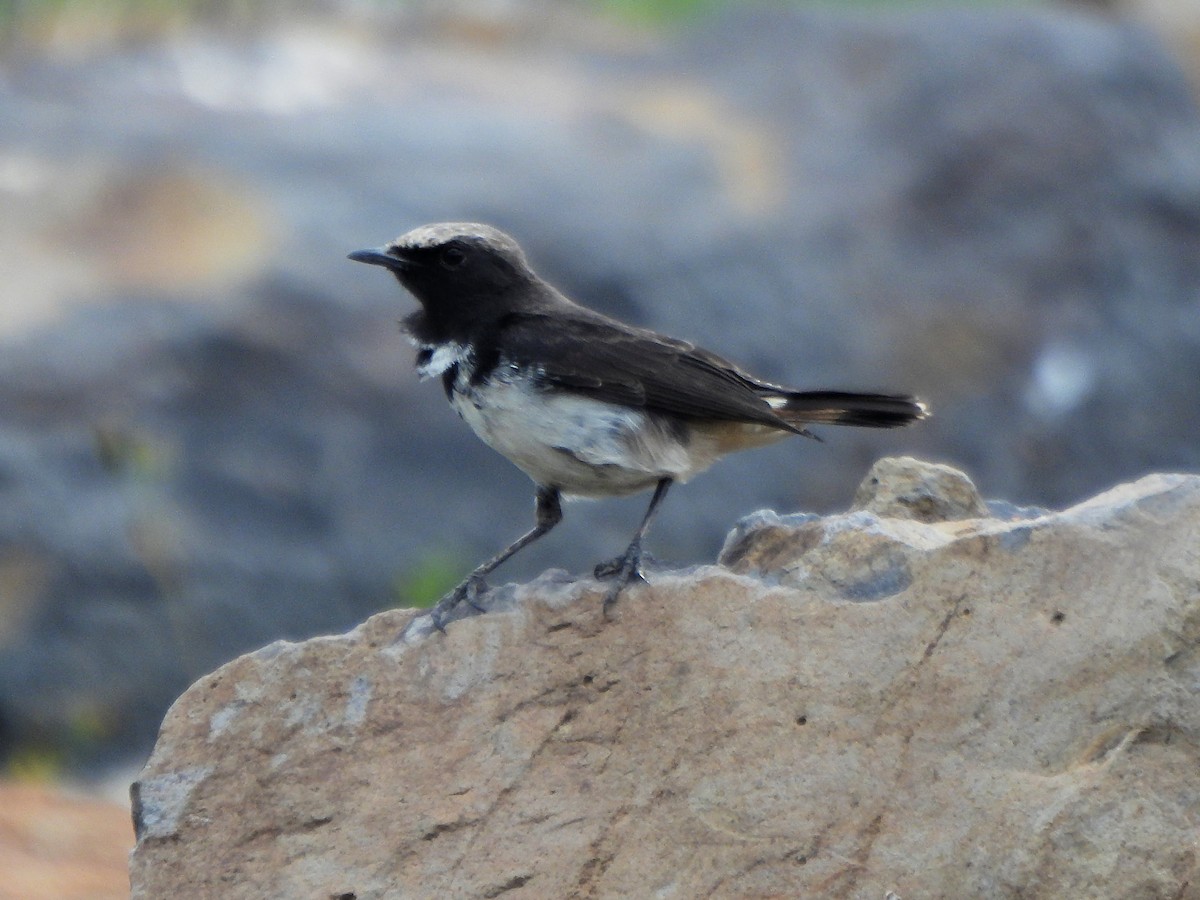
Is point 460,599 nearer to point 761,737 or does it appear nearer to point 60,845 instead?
point 761,737

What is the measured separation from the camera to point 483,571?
239 inches

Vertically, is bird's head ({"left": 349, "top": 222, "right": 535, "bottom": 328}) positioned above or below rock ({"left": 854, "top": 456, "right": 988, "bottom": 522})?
above

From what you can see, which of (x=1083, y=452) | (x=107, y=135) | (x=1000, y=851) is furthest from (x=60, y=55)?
(x=1000, y=851)

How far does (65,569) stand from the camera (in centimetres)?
1018

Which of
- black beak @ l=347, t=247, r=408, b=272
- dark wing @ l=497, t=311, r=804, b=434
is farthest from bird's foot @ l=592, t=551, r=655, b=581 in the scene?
black beak @ l=347, t=247, r=408, b=272

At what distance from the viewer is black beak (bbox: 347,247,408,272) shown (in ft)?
22.0

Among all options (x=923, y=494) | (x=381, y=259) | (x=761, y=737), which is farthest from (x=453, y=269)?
(x=761, y=737)

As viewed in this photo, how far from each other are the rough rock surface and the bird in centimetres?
59

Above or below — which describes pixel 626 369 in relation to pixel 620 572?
above

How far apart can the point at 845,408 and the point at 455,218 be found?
566 centimetres

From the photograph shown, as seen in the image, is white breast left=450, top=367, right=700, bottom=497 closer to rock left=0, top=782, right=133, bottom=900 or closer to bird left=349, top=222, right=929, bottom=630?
bird left=349, top=222, right=929, bottom=630

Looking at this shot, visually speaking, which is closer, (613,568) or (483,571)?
(613,568)

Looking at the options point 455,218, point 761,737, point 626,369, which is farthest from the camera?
point 455,218

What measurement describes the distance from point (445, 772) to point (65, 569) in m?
5.53
